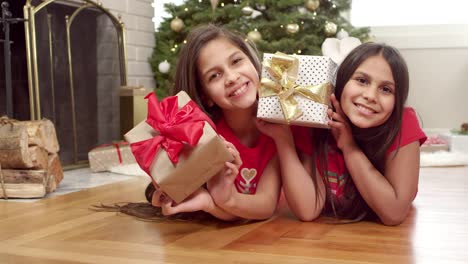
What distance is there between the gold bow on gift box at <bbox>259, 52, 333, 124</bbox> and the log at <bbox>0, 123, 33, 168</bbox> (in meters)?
1.04

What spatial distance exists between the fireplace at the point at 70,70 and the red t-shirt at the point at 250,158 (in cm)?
139

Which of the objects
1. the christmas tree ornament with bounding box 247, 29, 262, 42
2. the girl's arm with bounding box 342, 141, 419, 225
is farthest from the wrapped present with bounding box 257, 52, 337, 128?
the christmas tree ornament with bounding box 247, 29, 262, 42

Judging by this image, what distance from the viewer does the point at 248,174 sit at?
69.4 inches

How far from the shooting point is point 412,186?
1639 millimetres

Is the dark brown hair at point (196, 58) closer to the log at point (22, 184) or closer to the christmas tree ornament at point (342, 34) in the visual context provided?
the log at point (22, 184)

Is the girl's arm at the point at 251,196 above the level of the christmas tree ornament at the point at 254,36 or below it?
below

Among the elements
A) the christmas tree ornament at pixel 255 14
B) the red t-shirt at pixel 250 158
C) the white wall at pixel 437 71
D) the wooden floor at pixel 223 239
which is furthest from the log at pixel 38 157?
the white wall at pixel 437 71

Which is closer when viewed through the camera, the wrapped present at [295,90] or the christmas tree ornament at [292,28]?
the wrapped present at [295,90]

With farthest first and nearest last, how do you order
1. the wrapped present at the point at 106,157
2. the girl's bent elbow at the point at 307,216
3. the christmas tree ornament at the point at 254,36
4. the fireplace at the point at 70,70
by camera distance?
the christmas tree ornament at the point at 254,36 → the wrapped present at the point at 106,157 → the fireplace at the point at 70,70 → the girl's bent elbow at the point at 307,216

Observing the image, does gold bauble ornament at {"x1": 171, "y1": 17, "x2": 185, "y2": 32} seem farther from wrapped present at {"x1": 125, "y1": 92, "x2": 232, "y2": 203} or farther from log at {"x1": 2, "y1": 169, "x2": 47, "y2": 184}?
wrapped present at {"x1": 125, "y1": 92, "x2": 232, "y2": 203}

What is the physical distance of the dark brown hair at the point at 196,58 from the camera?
66.7 inches

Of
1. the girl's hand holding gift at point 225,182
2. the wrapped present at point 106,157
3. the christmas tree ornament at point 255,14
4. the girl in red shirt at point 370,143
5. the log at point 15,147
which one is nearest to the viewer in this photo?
the girl's hand holding gift at point 225,182

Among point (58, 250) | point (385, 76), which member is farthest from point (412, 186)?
point (58, 250)

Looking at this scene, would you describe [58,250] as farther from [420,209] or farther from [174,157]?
[420,209]
